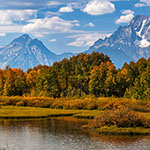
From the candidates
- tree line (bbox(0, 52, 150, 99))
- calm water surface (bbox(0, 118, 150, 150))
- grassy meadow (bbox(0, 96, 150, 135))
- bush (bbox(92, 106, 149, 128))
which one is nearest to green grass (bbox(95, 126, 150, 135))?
grassy meadow (bbox(0, 96, 150, 135))

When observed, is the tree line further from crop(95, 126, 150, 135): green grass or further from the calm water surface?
the calm water surface

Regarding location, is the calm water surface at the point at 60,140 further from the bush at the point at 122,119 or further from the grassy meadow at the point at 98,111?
the bush at the point at 122,119

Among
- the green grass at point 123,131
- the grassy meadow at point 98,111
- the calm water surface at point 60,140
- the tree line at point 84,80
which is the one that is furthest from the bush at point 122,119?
the tree line at point 84,80

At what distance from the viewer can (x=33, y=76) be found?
119062mm

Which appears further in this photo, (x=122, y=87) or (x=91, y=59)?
(x=91, y=59)

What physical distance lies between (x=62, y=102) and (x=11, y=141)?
44078 millimetres

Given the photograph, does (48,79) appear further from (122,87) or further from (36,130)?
(36,130)

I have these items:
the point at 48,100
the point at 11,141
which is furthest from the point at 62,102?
the point at 11,141

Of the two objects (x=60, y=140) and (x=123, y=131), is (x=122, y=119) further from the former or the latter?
(x=60, y=140)

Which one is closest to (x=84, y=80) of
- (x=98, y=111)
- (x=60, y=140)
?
(x=98, y=111)

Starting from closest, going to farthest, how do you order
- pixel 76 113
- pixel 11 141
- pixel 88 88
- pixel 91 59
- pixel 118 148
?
1. pixel 118 148
2. pixel 11 141
3. pixel 76 113
4. pixel 88 88
5. pixel 91 59

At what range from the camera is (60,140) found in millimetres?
41844

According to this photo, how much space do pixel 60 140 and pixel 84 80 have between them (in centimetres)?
6676

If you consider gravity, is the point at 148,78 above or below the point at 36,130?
above
